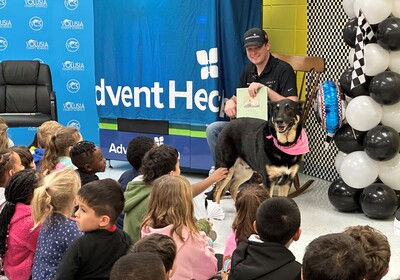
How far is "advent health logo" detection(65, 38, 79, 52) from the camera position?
8031mm

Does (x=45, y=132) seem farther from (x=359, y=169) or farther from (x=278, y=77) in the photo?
(x=359, y=169)

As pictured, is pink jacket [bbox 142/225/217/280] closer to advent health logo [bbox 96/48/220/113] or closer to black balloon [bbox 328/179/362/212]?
black balloon [bbox 328/179/362/212]

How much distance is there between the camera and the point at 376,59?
4.64m

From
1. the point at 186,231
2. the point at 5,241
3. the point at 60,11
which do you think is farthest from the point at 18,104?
the point at 186,231

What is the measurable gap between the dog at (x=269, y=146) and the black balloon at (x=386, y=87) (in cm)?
57

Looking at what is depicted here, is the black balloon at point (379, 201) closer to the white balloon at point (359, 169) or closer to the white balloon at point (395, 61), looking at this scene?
the white balloon at point (359, 169)

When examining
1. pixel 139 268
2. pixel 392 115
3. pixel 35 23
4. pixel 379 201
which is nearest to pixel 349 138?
pixel 392 115

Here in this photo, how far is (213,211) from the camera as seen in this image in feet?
14.7

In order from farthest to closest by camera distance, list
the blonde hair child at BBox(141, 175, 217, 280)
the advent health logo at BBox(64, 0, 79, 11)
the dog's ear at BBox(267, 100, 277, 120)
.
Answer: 1. the advent health logo at BBox(64, 0, 79, 11)
2. the dog's ear at BBox(267, 100, 277, 120)
3. the blonde hair child at BBox(141, 175, 217, 280)

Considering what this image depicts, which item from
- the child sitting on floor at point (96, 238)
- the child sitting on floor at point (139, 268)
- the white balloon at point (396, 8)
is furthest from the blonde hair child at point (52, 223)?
the white balloon at point (396, 8)

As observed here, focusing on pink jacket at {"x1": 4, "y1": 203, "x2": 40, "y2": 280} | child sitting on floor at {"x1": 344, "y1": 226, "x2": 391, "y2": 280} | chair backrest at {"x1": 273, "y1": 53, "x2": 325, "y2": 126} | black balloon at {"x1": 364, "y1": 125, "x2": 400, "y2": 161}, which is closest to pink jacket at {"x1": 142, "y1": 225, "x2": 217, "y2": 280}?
pink jacket at {"x1": 4, "y1": 203, "x2": 40, "y2": 280}

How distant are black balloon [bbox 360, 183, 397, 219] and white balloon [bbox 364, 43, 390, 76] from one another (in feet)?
3.02

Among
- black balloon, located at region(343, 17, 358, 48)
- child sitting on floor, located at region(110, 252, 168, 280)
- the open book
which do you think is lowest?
Result: child sitting on floor, located at region(110, 252, 168, 280)

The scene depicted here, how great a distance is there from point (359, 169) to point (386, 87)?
2.31 feet
